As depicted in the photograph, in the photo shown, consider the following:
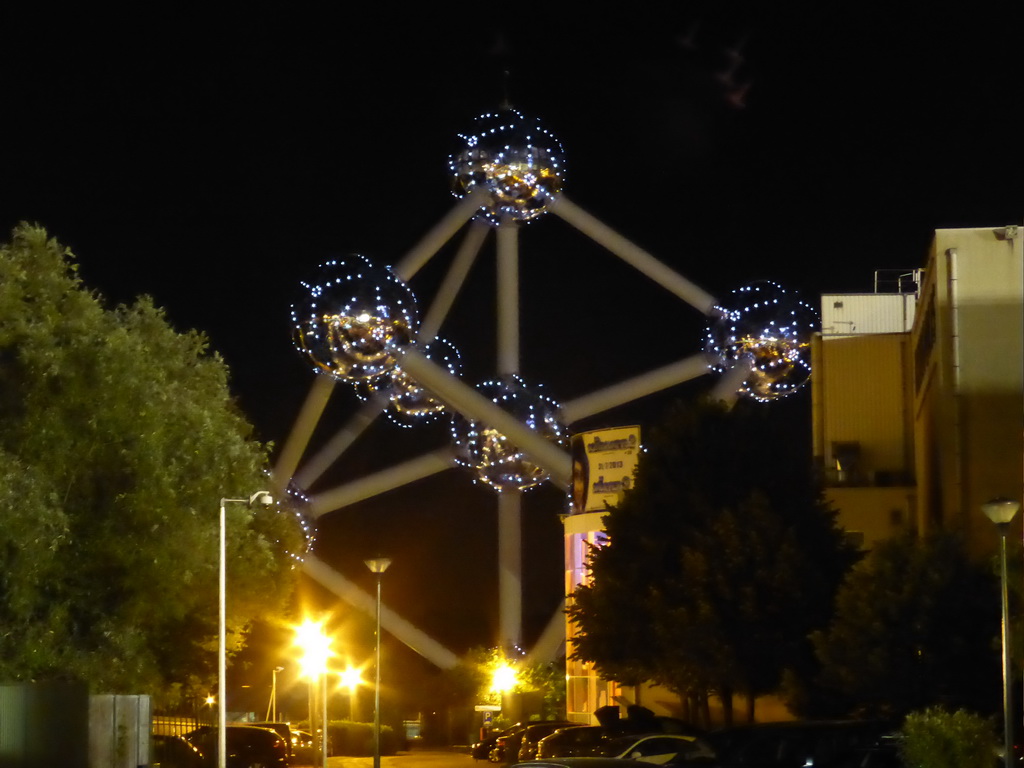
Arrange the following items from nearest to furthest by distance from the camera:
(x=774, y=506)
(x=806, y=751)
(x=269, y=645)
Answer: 1. (x=806, y=751)
2. (x=774, y=506)
3. (x=269, y=645)

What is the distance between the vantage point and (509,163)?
35625mm

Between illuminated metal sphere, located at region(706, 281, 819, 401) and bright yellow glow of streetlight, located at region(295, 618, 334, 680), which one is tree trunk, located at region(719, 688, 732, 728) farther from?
bright yellow glow of streetlight, located at region(295, 618, 334, 680)

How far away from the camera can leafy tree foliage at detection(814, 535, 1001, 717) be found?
31.4 m

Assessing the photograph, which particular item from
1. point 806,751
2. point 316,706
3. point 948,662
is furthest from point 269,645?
point 806,751

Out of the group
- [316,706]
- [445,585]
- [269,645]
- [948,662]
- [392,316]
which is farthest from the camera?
[445,585]

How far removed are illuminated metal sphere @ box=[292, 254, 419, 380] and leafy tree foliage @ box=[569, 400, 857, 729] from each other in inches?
364

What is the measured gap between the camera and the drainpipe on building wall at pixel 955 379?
127 ft

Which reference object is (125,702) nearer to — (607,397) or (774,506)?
(774,506)

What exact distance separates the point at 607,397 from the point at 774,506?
26.9 metres

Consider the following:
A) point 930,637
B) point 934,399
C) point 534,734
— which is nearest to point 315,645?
point 534,734

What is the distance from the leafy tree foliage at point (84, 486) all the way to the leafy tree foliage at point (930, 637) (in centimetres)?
1346

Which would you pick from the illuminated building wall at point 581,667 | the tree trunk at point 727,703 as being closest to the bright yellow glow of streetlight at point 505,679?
the illuminated building wall at point 581,667

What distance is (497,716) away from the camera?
6388cm

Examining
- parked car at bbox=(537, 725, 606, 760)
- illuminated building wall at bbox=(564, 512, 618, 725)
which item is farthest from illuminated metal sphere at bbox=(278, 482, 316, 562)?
illuminated building wall at bbox=(564, 512, 618, 725)
